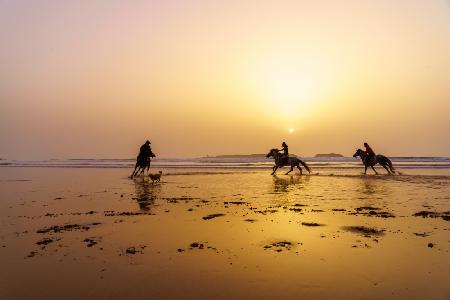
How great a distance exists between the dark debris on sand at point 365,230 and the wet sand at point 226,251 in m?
0.02

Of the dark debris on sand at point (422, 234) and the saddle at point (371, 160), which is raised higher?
the saddle at point (371, 160)

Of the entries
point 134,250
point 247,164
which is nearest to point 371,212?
point 134,250

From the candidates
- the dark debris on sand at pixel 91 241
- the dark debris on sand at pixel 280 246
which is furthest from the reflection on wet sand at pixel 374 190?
the dark debris on sand at pixel 91 241

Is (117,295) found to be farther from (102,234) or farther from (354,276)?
(102,234)

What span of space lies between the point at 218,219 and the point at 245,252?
3222 mm

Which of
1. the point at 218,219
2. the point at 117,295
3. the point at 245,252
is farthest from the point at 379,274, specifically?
the point at 218,219

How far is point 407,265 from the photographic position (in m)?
5.63

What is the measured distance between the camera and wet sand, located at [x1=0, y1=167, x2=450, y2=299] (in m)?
4.76

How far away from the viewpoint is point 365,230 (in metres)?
8.12

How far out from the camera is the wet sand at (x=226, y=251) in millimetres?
4762

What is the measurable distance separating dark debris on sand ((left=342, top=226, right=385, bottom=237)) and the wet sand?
0.07 feet

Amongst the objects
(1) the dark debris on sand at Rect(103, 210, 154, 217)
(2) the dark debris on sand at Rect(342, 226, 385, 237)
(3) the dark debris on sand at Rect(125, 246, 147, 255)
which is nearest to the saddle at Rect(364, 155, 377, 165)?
(2) the dark debris on sand at Rect(342, 226, 385, 237)

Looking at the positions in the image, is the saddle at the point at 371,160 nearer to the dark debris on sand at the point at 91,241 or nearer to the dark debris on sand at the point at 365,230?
the dark debris on sand at the point at 365,230

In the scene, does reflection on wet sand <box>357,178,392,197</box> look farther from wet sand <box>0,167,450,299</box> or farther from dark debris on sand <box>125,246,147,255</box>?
dark debris on sand <box>125,246,147,255</box>
